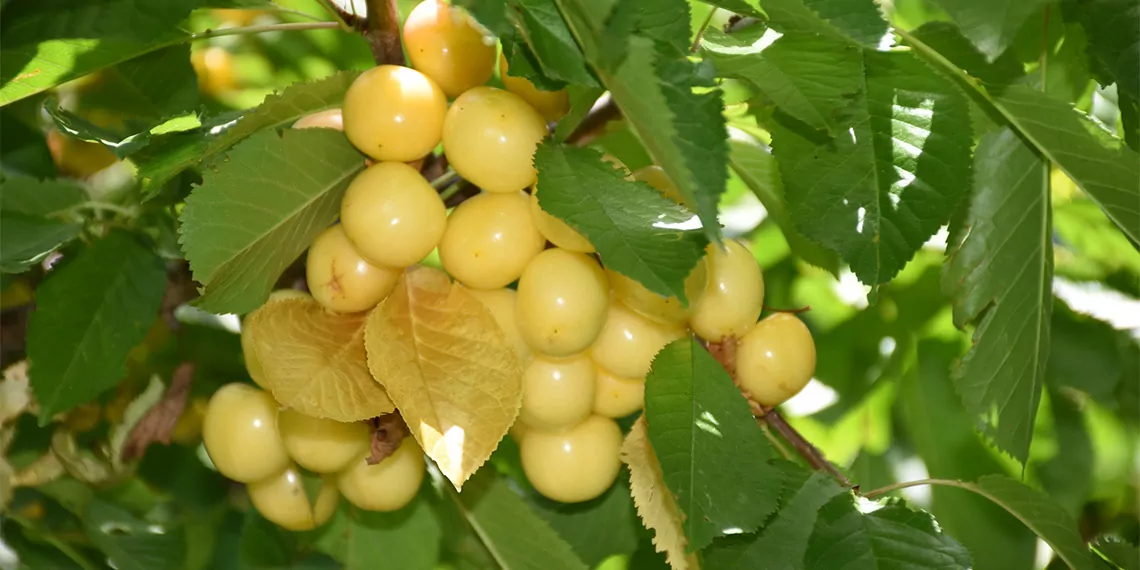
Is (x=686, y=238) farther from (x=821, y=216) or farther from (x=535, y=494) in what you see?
(x=535, y=494)

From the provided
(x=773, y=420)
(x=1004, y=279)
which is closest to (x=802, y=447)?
(x=773, y=420)

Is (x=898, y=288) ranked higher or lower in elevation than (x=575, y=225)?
lower

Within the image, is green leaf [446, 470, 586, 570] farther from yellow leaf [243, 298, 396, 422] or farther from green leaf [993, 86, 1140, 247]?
green leaf [993, 86, 1140, 247]

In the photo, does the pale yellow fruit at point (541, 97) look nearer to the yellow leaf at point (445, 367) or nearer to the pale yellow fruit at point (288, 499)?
the yellow leaf at point (445, 367)

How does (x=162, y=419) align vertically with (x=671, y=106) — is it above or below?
below

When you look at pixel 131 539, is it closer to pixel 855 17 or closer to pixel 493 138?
pixel 493 138

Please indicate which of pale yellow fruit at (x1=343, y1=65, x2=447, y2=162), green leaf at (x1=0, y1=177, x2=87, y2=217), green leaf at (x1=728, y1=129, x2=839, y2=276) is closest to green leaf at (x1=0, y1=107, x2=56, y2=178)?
green leaf at (x1=0, y1=177, x2=87, y2=217)

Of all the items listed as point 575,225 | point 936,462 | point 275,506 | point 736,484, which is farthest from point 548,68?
point 936,462
